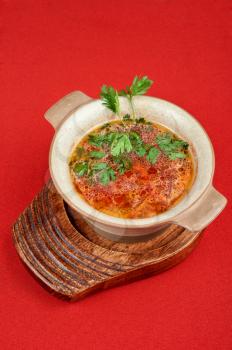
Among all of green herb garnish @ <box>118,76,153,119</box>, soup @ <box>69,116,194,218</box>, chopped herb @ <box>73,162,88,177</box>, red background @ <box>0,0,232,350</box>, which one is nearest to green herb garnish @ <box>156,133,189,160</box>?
soup @ <box>69,116,194,218</box>

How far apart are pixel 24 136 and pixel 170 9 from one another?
3.85 ft

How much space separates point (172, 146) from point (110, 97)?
29 cm

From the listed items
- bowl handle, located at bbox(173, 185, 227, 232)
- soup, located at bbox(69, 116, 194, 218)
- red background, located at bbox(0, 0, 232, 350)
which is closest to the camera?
bowl handle, located at bbox(173, 185, 227, 232)

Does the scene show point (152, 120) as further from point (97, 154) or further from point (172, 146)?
point (97, 154)

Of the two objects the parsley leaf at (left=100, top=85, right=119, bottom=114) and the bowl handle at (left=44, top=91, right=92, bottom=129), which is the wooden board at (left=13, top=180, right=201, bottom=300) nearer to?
the bowl handle at (left=44, top=91, right=92, bottom=129)

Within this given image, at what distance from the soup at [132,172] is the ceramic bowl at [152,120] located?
4 cm

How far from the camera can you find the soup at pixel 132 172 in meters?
1.84

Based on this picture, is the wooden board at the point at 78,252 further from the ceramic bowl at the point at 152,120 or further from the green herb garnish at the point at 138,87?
the green herb garnish at the point at 138,87

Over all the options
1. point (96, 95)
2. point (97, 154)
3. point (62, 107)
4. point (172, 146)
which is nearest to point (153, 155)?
point (172, 146)

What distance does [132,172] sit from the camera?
1890mm

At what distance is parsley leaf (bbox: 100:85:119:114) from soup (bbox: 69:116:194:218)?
9 cm

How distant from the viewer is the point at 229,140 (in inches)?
96.7

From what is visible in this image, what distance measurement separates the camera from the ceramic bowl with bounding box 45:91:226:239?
1.72 m

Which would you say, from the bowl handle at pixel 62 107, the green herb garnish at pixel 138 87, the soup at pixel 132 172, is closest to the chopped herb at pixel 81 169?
the soup at pixel 132 172
